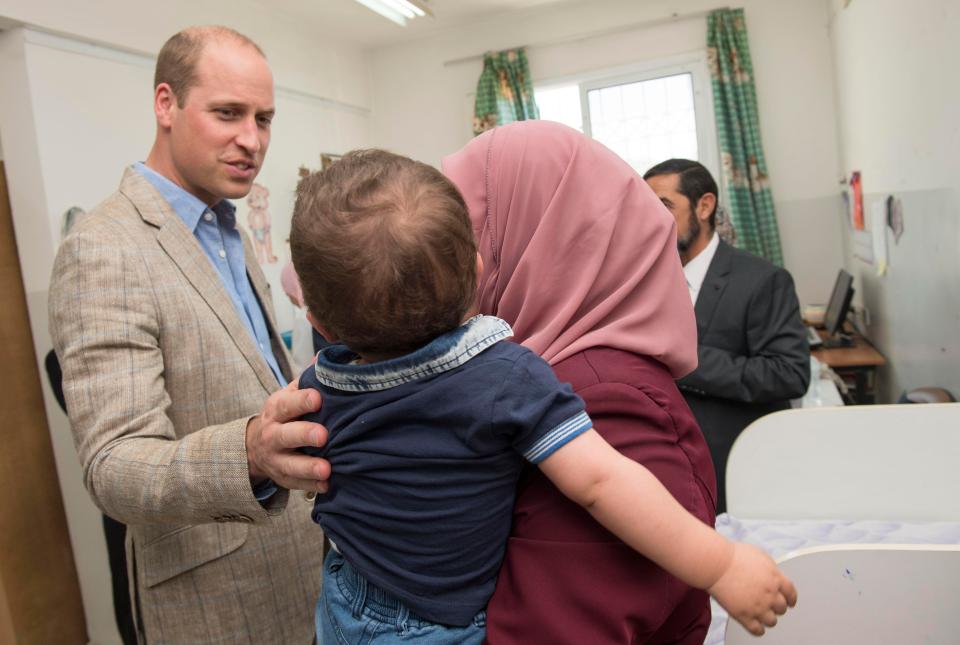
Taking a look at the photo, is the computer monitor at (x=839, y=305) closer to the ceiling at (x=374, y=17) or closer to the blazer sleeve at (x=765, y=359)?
the blazer sleeve at (x=765, y=359)

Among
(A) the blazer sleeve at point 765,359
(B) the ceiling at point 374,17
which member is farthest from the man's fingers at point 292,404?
(B) the ceiling at point 374,17

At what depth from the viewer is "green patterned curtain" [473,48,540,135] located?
19.8 feet

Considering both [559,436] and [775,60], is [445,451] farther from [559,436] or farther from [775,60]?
[775,60]

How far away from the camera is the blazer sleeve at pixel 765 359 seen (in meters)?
2.18

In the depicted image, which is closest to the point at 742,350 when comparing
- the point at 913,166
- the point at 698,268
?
the point at 698,268

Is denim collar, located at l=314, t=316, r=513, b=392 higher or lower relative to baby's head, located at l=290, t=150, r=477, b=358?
lower

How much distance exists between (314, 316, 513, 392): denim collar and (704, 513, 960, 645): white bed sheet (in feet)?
3.07

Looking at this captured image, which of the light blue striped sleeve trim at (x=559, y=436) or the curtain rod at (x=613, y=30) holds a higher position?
the curtain rod at (x=613, y=30)

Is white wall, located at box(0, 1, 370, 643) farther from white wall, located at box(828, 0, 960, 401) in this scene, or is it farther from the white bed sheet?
white wall, located at box(828, 0, 960, 401)

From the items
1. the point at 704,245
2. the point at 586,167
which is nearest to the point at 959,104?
the point at 704,245

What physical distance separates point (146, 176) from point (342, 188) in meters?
0.83

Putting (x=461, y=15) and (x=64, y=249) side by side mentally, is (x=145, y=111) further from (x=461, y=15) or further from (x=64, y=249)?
(x=461, y=15)

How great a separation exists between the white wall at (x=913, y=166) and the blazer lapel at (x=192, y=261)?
2.19 m

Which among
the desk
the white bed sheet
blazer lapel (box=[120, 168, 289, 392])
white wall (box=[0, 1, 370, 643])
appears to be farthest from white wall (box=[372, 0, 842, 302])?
blazer lapel (box=[120, 168, 289, 392])
